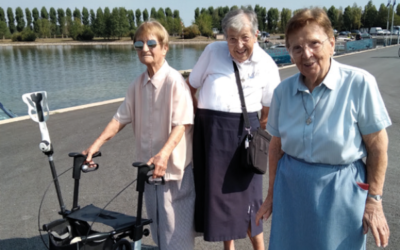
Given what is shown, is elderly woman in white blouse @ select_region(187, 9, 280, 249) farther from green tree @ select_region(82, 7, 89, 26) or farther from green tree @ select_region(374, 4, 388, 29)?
green tree @ select_region(82, 7, 89, 26)

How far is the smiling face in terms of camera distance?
1.92m

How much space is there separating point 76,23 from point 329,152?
4790 inches

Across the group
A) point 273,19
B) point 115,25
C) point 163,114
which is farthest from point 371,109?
point 273,19

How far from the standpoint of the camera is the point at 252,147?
8.95ft

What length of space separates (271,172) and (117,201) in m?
2.47

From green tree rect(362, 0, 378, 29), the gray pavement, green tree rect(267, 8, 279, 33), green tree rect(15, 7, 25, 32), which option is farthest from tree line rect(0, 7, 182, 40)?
the gray pavement

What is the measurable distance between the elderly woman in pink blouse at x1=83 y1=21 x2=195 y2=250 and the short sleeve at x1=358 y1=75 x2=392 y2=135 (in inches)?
46.9

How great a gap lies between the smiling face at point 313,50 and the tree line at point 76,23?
4141 inches

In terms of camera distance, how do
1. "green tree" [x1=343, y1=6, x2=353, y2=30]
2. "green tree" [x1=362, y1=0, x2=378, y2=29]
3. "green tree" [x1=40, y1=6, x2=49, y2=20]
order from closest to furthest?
"green tree" [x1=343, y1=6, x2=353, y2=30] → "green tree" [x1=362, y1=0, x2=378, y2=29] → "green tree" [x1=40, y1=6, x2=49, y2=20]

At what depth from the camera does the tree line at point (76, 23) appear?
361 feet

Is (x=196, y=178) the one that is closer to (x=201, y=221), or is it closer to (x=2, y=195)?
(x=201, y=221)

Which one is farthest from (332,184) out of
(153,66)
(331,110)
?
(153,66)

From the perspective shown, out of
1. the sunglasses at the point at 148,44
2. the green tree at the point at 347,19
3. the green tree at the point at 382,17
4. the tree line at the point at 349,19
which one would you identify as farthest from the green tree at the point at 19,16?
the sunglasses at the point at 148,44

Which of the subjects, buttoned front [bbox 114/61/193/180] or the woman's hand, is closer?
the woman's hand
